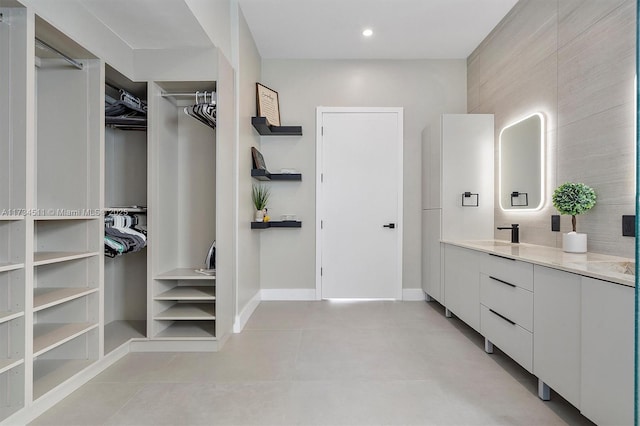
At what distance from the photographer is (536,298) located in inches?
77.9

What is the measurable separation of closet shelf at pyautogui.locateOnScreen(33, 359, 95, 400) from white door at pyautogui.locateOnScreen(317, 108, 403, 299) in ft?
8.29

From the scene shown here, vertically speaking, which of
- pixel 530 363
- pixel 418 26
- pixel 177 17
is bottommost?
pixel 530 363

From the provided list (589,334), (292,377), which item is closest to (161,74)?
(292,377)

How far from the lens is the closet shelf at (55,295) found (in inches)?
74.7

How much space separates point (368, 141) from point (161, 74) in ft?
7.79

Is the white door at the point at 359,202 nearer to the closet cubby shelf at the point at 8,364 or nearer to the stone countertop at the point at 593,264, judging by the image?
the stone countertop at the point at 593,264

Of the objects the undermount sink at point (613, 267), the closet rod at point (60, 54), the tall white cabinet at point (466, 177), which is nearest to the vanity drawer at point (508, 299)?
the undermount sink at point (613, 267)

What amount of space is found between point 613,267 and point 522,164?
156cm

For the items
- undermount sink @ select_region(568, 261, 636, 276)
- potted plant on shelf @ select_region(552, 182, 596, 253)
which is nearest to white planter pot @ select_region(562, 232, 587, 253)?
potted plant on shelf @ select_region(552, 182, 596, 253)

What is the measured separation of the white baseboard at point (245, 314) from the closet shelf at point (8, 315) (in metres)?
1.63

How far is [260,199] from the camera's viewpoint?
401cm

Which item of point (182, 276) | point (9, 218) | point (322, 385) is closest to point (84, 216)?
point (9, 218)

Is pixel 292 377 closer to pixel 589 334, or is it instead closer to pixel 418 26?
pixel 589 334

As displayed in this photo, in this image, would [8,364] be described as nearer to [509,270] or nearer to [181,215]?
[181,215]
